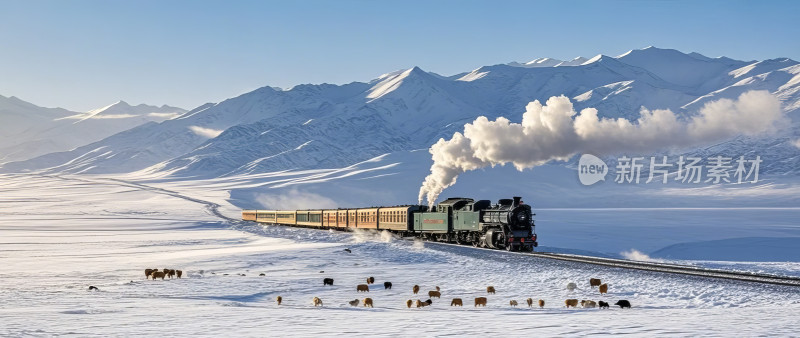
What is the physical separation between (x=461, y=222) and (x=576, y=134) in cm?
981

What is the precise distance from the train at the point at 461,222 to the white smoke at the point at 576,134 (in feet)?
12.0

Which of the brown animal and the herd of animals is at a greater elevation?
the brown animal

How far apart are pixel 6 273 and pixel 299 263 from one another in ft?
52.1

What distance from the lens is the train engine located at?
4362 centimetres

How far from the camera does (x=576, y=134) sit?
4588cm

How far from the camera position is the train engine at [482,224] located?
43.6 meters

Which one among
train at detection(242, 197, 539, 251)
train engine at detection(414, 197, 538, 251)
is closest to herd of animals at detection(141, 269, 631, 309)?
train at detection(242, 197, 539, 251)

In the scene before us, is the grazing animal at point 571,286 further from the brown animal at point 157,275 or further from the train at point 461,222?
the brown animal at point 157,275

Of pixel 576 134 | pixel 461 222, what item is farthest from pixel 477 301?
pixel 461 222

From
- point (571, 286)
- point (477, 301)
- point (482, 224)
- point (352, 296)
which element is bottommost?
point (352, 296)

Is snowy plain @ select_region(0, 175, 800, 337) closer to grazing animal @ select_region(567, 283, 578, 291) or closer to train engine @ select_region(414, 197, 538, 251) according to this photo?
grazing animal @ select_region(567, 283, 578, 291)

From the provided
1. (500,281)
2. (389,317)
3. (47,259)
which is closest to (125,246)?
(47,259)

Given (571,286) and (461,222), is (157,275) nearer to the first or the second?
(571,286)

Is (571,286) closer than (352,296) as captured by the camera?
Yes
